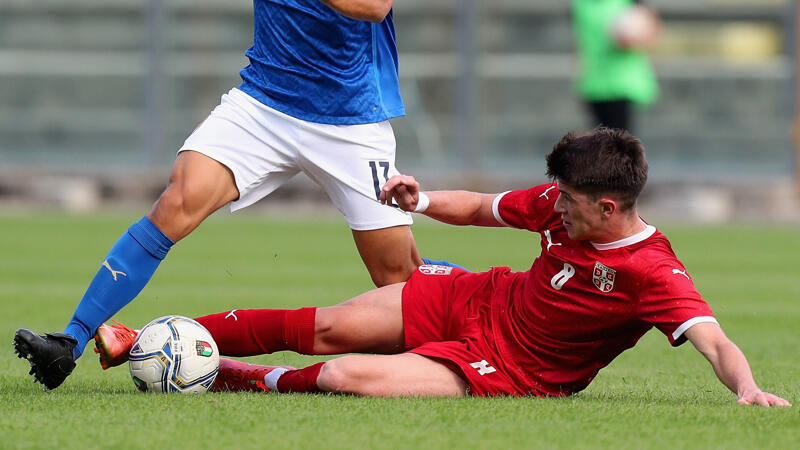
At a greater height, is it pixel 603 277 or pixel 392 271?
pixel 603 277

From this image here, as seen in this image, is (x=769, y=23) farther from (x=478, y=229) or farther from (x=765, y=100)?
(x=478, y=229)

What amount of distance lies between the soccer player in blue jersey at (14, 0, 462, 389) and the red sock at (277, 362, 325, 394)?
67 cm

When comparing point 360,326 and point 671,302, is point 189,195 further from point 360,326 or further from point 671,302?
point 671,302

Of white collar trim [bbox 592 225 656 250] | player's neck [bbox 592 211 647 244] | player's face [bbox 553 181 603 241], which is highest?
player's face [bbox 553 181 603 241]

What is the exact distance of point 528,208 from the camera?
5000mm

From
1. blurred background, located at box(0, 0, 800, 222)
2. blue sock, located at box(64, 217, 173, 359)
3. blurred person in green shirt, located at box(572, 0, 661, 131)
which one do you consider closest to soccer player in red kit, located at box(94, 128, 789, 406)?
blue sock, located at box(64, 217, 173, 359)

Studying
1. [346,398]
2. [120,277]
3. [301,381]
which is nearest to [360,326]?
[301,381]

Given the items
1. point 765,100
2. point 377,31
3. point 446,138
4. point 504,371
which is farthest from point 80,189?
point 504,371

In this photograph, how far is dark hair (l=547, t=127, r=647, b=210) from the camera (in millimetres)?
4559

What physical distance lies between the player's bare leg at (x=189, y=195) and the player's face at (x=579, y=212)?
1.33 metres

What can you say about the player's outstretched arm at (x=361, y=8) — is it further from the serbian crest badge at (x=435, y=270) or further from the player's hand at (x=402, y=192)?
the serbian crest badge at (x=435, y=270)

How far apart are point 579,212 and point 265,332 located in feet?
4.18

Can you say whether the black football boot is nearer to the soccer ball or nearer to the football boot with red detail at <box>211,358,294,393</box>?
the soccer ball

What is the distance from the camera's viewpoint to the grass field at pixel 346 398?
13.0ft
